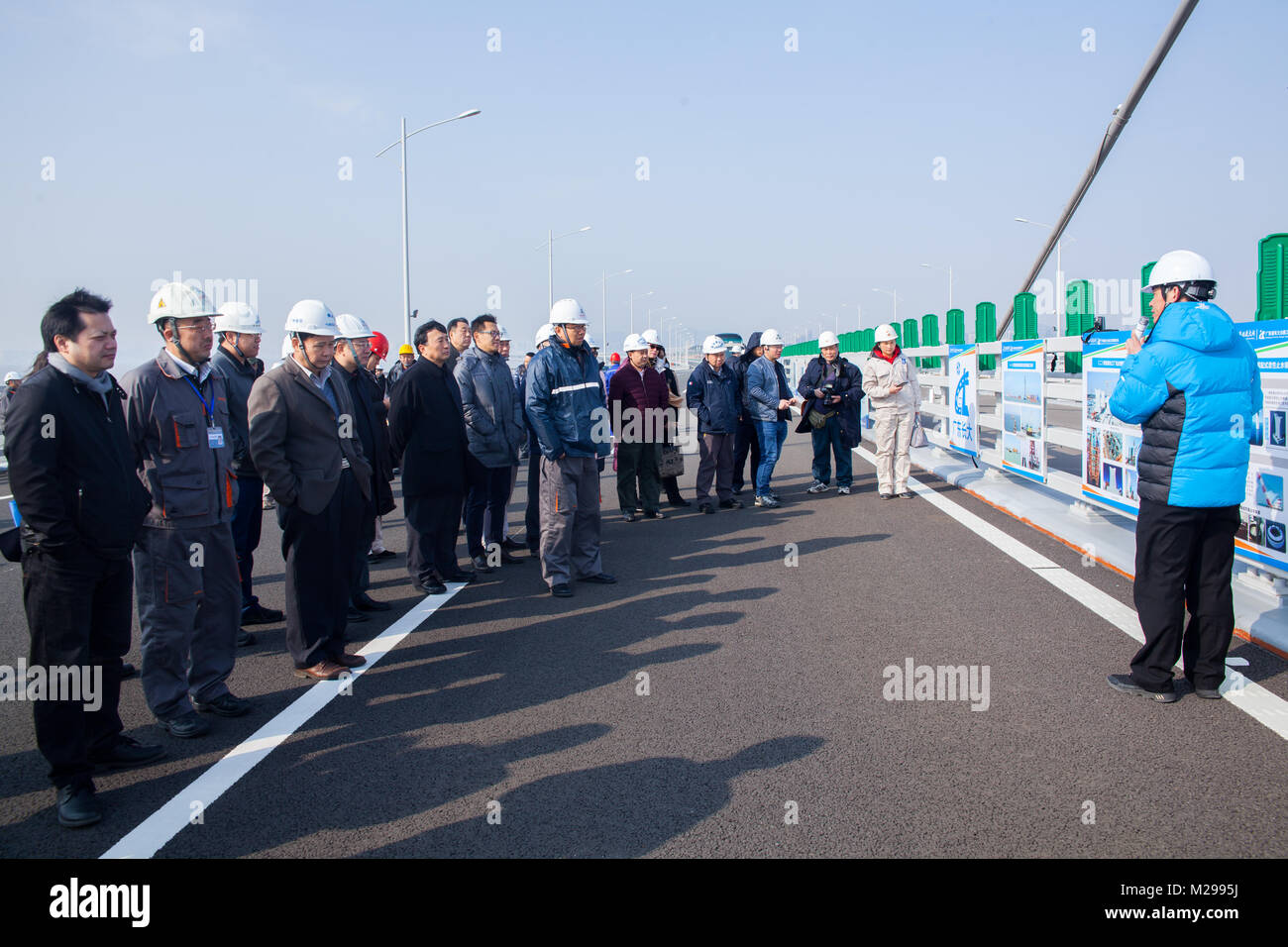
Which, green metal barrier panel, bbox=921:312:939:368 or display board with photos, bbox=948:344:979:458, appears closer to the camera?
display board with photos, bbox=948:344:979:458

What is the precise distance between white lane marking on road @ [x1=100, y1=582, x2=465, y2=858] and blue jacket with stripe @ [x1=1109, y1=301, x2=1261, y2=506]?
456 cm

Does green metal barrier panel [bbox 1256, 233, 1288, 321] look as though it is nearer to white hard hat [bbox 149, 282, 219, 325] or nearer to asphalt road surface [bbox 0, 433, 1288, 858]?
asphalt road surface [bbox 0, 433, 1288, 858]

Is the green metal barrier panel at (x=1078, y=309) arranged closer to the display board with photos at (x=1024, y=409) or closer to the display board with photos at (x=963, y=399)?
the display board with photos at (x=1024, y=409)

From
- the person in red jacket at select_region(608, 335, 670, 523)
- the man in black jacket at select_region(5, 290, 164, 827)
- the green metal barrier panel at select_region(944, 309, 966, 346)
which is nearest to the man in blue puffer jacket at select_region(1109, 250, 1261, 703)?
the man in black jacket at select_region(5, 290, 164, 827)

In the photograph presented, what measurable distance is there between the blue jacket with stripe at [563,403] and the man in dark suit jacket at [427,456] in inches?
31.5

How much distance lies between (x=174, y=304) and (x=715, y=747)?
11.7 feet

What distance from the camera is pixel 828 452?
42.4ft

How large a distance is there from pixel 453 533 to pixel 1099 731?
5411mm

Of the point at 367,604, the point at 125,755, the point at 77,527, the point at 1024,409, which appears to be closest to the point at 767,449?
the point at 1024,409

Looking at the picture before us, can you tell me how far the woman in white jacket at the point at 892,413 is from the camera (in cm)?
1203

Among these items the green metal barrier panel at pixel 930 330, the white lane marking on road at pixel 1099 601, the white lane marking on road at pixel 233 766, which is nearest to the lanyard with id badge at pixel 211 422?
the white lane marking on road at pixel 233 766

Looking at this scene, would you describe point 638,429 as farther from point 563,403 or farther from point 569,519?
point 569,519

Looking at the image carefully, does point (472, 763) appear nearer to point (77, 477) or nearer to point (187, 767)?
point (187, 767)

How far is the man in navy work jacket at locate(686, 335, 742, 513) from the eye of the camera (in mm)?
11875
